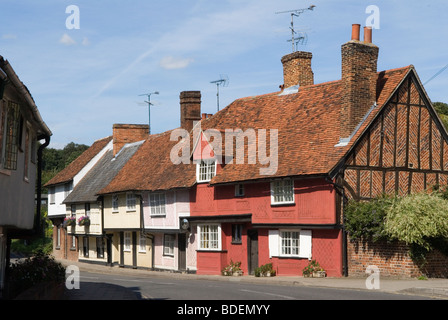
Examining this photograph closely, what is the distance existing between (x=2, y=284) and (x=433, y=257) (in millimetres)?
15519

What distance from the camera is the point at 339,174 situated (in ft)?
93.9

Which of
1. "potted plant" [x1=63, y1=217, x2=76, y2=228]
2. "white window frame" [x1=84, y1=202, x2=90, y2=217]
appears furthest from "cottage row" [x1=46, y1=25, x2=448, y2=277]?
"potted plant" [x1=63, y1=217, x2=76, y2=228]

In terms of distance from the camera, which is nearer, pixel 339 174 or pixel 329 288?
pixel 329 288

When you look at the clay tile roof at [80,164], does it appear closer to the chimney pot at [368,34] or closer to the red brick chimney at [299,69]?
the red brick chimney at [299,69]

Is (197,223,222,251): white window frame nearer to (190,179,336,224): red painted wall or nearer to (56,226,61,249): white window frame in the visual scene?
(190,179,336,224): red painted wall

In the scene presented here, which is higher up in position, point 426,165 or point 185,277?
point 426,165

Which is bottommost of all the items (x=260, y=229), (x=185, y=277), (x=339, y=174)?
(x=185, y=277)

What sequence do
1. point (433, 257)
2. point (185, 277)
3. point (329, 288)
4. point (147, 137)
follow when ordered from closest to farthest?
point (329, 288) → point (433, 257) → point (185, 277) → point (147, 137)

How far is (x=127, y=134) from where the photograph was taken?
2072 inches

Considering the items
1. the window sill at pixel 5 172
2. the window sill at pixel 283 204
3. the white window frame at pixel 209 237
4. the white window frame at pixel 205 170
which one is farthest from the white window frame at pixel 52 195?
the window sill at pixel 5 172

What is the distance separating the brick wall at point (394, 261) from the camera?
2569cm

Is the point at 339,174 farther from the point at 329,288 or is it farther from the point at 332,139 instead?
the point at 329,288

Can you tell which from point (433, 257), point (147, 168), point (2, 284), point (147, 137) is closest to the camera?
point (2, 284)
